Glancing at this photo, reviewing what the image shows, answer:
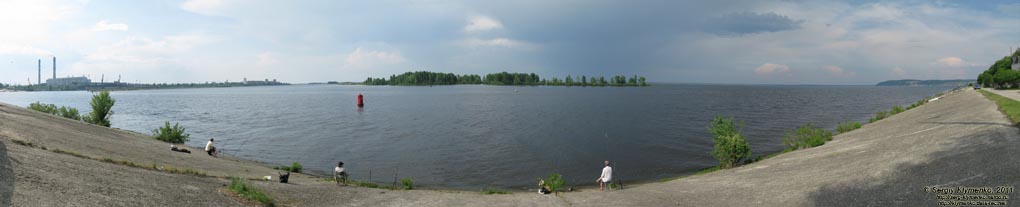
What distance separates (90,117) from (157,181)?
4250cm

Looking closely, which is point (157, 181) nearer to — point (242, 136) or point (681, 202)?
point (681, 202)

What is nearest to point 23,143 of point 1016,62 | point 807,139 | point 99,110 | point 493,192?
point 493,192

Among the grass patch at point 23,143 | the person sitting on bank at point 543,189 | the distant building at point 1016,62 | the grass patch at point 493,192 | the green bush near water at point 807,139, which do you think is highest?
the distant building at point 1016,62

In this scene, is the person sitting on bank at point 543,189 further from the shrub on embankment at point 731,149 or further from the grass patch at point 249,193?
the shrub on embankment at point 731,149

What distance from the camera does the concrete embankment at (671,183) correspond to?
49.4 feet

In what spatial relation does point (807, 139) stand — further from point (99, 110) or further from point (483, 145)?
point (99, 110)

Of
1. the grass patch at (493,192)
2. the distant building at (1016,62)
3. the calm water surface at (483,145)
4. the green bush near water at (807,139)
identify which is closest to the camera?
the grass patch at (493,192)

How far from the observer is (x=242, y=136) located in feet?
176

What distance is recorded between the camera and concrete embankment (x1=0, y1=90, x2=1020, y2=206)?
15.1 meters

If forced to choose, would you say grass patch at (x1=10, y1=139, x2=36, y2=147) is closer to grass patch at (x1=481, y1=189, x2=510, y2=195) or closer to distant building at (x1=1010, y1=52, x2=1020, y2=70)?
grass patch at (x1=481, y1=189, x2=510, y2=195)

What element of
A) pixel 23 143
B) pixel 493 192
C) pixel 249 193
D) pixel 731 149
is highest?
pixel 23 143

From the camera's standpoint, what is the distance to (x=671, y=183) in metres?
26.3

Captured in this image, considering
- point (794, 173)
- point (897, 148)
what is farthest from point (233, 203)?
point (897, 148)

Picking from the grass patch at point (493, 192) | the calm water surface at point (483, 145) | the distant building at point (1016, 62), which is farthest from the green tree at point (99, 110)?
the distant building at point (1016, 62)
